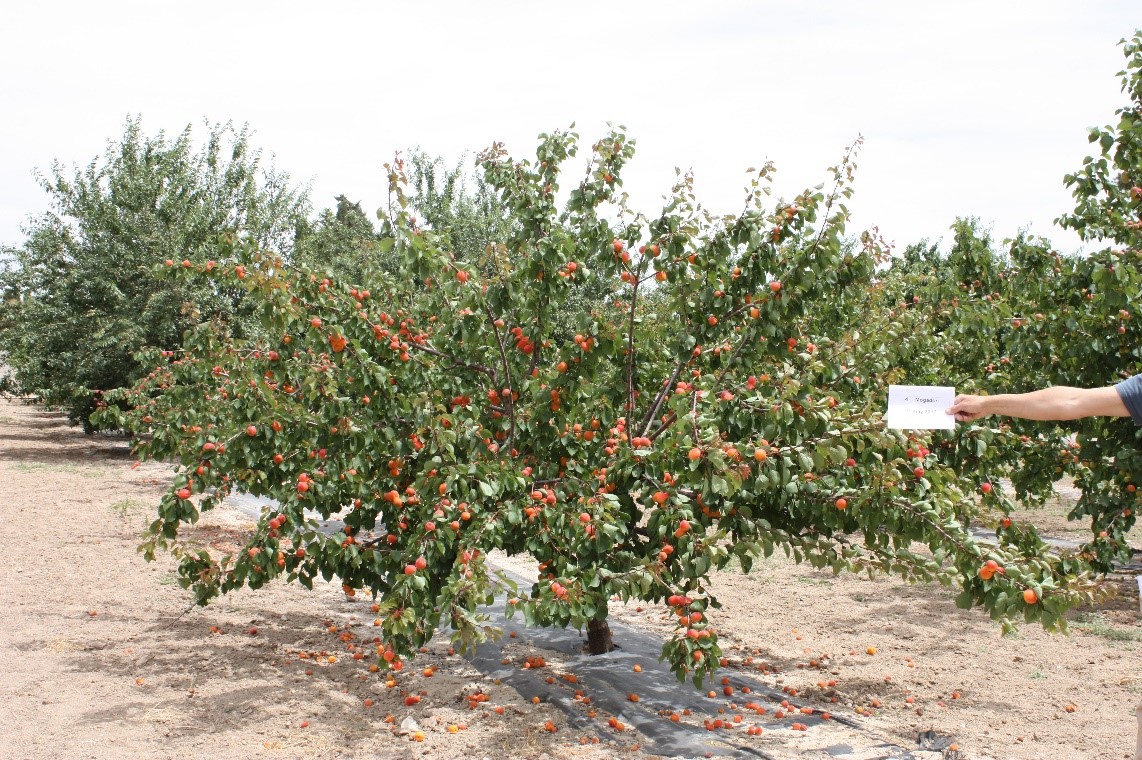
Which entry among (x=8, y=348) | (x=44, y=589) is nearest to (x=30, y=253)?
(x=8, y=348)

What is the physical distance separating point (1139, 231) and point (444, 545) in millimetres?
5277

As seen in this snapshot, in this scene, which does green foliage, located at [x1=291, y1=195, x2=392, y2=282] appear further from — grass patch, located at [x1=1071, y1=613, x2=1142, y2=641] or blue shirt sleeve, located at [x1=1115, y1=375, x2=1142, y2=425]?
blue shirt sleeve, located at [x1=1115, y1=375, x2=1142, y2=425]

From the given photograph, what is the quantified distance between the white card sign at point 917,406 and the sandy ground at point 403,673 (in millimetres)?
2079

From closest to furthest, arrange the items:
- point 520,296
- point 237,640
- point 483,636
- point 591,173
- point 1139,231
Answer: point 483,636 → point 520,296 → point 591,173 → point 237,640 → point 1139,231

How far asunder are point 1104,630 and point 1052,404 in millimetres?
4578

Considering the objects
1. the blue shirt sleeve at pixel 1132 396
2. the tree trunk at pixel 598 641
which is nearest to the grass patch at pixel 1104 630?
the tree trunk at pixel 598 641

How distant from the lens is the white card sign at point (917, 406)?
273 cm

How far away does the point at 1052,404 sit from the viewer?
2.61 meters

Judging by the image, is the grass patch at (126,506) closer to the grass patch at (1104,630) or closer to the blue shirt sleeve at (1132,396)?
the grass patch at (1104,630)

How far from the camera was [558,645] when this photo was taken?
5.63 m

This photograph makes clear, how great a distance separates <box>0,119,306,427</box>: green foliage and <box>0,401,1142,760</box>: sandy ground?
7734 millimetres

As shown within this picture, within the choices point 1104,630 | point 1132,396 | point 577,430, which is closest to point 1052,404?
point 1132,396

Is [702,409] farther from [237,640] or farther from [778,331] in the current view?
[237,640]

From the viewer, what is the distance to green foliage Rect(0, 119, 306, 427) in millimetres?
15008
